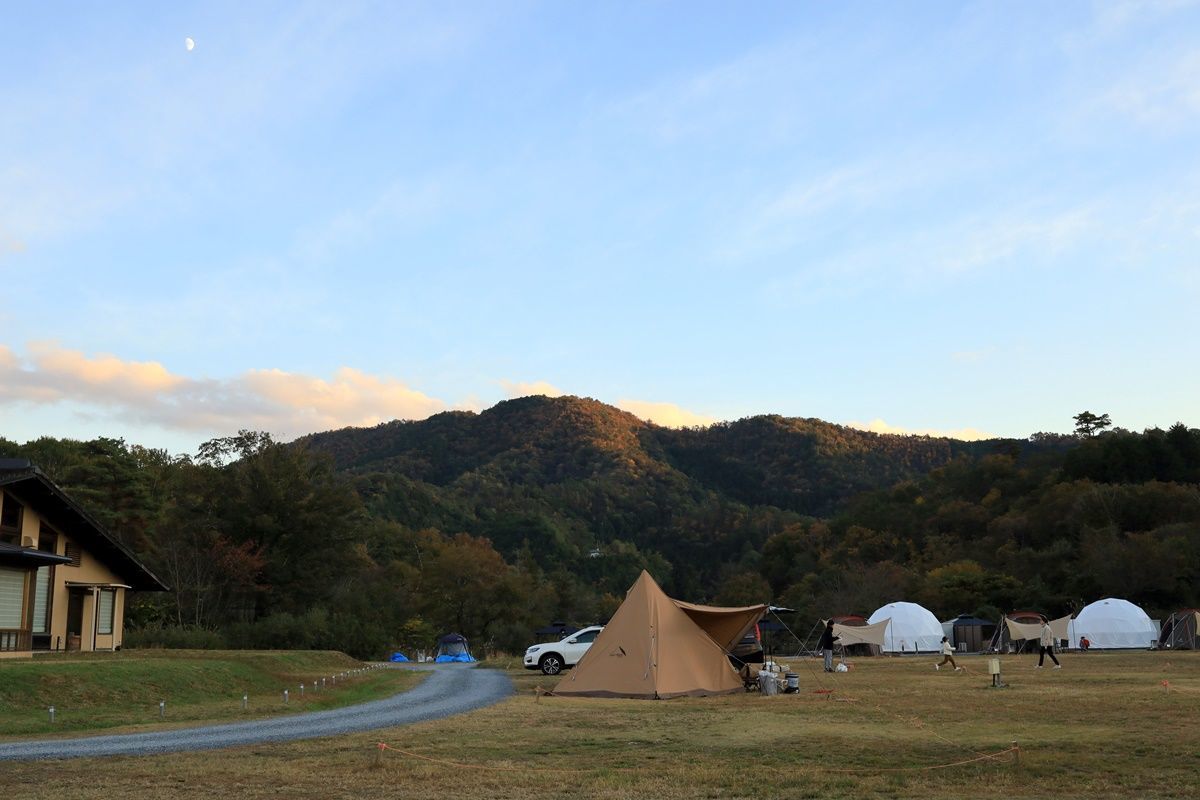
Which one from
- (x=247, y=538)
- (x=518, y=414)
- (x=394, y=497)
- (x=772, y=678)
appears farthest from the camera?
(x=518, y=414)

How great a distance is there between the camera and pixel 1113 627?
5594 cm

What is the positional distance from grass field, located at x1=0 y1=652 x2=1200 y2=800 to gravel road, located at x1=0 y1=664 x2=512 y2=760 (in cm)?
85

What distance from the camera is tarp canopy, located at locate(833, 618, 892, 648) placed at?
53.7 m

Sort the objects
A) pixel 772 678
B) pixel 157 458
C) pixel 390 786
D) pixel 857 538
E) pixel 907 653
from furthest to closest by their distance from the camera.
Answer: pixel 857 538 → pixel 157 458 → pixel 907 653 → pixel 772 678 → pixel 390 786

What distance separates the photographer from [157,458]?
6988cm

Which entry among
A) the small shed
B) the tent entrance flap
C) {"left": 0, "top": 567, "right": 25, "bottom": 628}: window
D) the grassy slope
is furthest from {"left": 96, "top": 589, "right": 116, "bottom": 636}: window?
the small shed

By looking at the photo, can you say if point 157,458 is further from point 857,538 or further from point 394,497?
point 857,538

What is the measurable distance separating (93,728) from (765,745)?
10702mm

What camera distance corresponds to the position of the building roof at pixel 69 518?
32.7 metres

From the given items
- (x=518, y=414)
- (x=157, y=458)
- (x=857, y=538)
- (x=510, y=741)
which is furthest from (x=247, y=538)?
(x=518, y=414)

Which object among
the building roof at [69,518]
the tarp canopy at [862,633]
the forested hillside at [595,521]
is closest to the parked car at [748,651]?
the forested hillside at [595,521]

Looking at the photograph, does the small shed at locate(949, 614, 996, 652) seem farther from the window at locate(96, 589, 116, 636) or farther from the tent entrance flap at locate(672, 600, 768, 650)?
the window at locate(96, 589, 116, 636)

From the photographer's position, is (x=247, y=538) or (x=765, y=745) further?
Answer: (x=247, y=538)

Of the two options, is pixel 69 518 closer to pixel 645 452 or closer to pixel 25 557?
pixel 25 557
